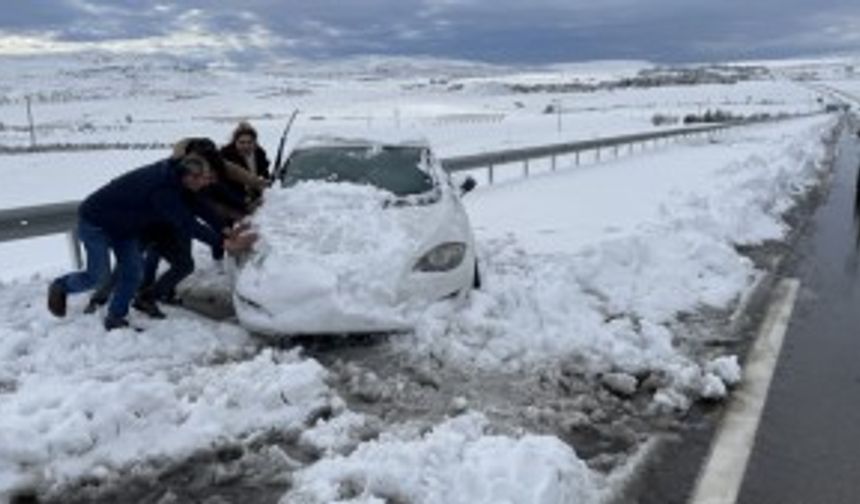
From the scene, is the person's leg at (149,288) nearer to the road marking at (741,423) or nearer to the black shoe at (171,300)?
the black shoe at (171,300)

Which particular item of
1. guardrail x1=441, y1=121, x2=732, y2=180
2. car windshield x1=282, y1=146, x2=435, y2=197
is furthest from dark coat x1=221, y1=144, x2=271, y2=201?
guardrail x1=441, y1=121, x2=732, y2=180

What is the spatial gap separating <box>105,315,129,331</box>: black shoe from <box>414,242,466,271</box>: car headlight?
232 centimetres

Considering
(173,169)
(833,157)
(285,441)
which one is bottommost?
(833,157)

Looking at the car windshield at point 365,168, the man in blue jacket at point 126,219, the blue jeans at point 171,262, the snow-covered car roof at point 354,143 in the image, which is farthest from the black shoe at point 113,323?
the snow-covered car roof at point 354,143

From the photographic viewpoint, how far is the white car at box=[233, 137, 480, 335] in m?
8.70

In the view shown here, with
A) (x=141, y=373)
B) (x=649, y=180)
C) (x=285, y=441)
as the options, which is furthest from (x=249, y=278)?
(x=649, y=180)

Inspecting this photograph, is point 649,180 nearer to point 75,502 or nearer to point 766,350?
point 766,350

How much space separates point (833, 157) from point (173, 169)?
30.9 m

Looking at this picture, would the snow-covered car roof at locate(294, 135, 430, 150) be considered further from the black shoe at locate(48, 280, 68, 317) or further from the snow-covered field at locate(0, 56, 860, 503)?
the black shoe at locate(48, 280, 68, 317)

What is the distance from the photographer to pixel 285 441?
258 inches

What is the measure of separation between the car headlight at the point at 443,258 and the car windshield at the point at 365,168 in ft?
3.72

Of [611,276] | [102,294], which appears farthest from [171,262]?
[611,276]

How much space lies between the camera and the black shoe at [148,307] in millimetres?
9688

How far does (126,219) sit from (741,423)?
4.96 m
